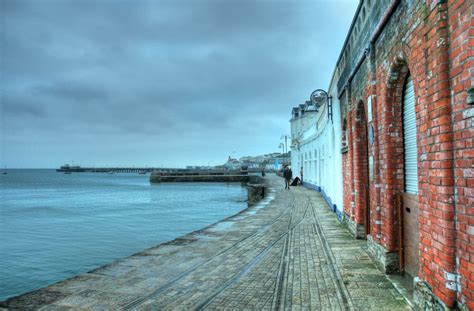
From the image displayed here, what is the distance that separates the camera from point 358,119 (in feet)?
30.6

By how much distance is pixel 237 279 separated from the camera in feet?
22.0

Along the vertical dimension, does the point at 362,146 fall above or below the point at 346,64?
below

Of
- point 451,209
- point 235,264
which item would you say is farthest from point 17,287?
point 451,209

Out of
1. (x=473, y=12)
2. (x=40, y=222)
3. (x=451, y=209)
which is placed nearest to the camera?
(x=473, y=12)

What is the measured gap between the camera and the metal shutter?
5.48m

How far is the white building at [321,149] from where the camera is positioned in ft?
43.9

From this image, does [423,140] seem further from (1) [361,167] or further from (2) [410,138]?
(1) [361,167]

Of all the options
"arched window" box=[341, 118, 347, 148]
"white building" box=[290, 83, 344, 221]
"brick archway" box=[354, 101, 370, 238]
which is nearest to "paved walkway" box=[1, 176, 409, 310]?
"brick archway" box=[354, 101, 370, 238]

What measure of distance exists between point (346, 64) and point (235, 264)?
643 centimetres

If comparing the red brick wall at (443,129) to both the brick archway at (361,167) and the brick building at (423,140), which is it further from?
the brick archway at (361,167)

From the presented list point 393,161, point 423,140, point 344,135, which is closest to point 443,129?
point 423,140

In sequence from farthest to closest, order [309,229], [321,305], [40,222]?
[40,222] → [309,229] → [321,305]

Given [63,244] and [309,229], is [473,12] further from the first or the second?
[63,244]

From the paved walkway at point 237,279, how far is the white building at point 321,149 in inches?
137
